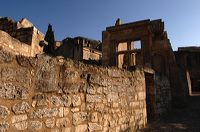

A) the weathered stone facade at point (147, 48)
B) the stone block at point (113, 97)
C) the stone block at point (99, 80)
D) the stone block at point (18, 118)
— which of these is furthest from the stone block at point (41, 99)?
the weathered stone facade at point (147, 48)

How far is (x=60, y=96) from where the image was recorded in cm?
Answer: 327

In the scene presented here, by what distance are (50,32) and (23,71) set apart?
75.5ft

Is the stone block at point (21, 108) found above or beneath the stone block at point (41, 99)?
beneath

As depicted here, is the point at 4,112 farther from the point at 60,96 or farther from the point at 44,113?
the point at 60,96

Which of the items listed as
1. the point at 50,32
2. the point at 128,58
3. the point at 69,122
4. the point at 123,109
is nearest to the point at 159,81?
the point at 123,109

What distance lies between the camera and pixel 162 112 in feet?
26.3

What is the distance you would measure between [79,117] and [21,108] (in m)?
1.16

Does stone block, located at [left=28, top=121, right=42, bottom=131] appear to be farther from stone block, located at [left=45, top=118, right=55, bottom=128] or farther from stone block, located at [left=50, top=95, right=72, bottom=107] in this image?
stone block, located at [left=50, top=95, right=72, bottom=107]

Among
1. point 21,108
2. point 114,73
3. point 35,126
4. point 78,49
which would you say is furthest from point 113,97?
point 78,49

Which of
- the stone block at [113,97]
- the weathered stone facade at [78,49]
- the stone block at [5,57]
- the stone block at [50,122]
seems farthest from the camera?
the weathered stone facade at [78,49]

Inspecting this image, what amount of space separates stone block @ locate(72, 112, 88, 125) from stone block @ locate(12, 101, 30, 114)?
3.05 feet

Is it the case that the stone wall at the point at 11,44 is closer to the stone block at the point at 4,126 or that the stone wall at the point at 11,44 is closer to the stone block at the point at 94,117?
the stone block at the point at 94,117

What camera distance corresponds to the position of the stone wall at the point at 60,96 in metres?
2.61

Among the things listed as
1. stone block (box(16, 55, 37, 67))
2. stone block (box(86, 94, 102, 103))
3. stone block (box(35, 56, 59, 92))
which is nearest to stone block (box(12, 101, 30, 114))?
stone block (box(35, 56, 59, 92))
